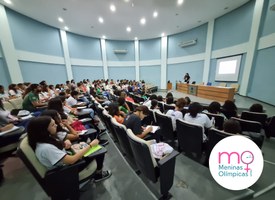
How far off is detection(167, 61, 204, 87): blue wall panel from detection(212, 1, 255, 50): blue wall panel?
171 cm

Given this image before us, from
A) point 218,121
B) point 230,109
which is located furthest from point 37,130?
point 230,109

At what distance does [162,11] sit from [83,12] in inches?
168

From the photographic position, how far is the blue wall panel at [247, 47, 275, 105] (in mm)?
4867

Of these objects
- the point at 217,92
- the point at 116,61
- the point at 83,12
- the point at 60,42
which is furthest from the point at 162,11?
the point at 60,42

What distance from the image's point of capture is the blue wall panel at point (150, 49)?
441 inches

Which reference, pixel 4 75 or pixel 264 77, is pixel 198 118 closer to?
pixel 264 77

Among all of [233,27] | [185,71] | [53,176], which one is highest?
[233,27]

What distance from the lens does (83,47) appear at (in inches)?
388

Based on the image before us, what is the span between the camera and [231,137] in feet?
4.31

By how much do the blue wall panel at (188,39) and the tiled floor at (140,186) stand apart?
9198mm

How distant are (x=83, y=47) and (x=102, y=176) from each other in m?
10.7

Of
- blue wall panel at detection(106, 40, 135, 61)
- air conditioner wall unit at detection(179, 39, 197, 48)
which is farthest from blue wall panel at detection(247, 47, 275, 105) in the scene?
blue wall panel at detection(106, 40, 135, 61)

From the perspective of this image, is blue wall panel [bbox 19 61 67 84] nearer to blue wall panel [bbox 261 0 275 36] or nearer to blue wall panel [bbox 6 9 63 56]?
blue wall panel [bbox 6 9 63 56]

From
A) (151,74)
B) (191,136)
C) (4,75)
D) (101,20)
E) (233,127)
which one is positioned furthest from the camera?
(151,74)
